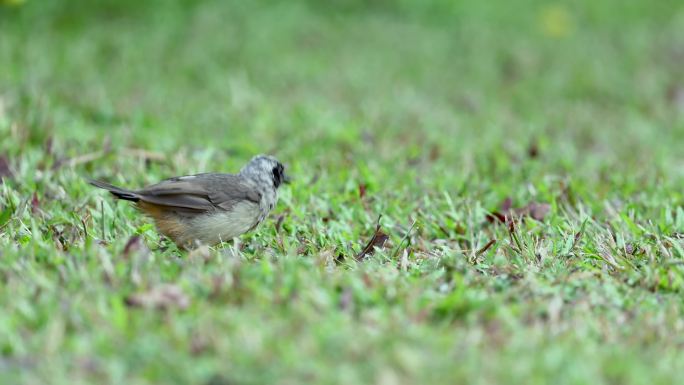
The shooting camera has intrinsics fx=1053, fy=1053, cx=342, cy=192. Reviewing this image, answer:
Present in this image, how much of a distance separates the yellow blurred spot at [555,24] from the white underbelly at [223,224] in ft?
24.8

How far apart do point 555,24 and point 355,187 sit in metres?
6.33


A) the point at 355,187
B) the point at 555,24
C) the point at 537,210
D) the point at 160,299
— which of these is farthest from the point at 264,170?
the point at 555,24

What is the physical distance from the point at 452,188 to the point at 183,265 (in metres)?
2.65

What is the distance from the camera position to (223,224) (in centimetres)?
507

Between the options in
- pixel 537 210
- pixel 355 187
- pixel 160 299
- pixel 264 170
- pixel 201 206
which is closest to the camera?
pixel 160 299

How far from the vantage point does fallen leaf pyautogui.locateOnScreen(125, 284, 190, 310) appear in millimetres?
3648

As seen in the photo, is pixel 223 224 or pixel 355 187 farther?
pixel 355 187

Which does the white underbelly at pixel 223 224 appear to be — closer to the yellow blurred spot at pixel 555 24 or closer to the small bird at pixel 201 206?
the small bird at pixel 201 206

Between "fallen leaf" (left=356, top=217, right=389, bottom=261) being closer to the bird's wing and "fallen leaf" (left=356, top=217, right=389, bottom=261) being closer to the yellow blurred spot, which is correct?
the bird's wing

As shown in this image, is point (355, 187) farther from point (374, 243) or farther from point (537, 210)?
point (374, 243)

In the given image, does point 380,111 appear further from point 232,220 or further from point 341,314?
point 341,314

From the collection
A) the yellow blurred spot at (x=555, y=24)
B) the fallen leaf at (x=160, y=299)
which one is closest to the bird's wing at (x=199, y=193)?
the fallen leaf at (x=160, y=299)

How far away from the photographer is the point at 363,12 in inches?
482

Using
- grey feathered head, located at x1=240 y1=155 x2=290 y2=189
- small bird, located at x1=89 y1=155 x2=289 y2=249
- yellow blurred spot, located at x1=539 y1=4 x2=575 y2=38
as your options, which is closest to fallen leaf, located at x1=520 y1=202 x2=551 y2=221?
grey feathered head, located at x1=240 y1=155 x2=290 y2=189
